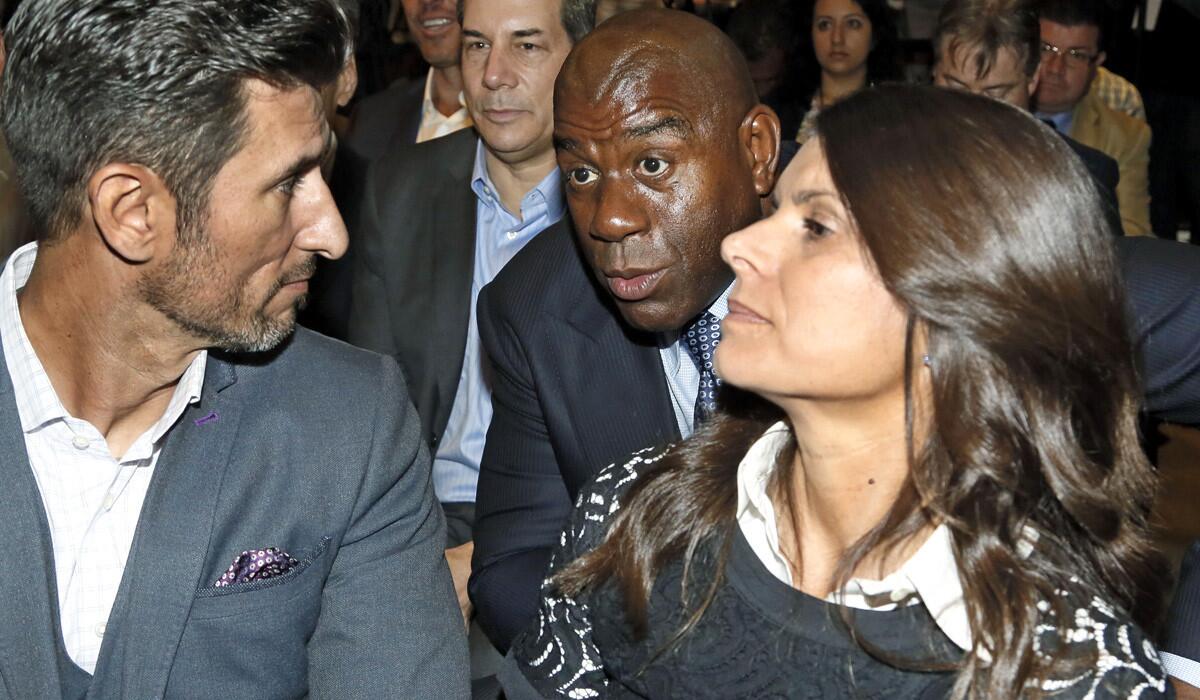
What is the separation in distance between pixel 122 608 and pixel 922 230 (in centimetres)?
105

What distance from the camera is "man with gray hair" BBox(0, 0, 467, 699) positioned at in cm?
159

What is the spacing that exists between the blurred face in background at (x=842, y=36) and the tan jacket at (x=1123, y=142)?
0.87 metres

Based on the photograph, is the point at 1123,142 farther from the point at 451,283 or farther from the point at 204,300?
the point at 204,300

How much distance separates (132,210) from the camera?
1.62 m

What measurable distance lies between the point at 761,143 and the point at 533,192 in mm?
950

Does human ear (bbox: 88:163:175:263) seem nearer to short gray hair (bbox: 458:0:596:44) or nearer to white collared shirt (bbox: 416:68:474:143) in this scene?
short gray hair (bbox: 458:0:596:44)

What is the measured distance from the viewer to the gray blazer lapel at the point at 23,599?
62.4 inches

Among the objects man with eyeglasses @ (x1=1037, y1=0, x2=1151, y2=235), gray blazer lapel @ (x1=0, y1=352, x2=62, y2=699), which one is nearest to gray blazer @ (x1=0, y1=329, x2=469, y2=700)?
gray blazer lapel @ (x1=0, y1=352, x2=62, y2=699)

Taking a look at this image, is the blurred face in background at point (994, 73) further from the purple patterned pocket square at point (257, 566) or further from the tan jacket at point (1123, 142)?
the purple patterned pocket square at point (257, 566)

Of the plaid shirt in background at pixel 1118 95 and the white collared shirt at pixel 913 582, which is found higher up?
the white collared shirt at pixel 913 582

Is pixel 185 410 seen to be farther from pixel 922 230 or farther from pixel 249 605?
pixel 922 230

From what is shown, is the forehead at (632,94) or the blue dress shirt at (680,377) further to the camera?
the blue dress shirt at (680,377)

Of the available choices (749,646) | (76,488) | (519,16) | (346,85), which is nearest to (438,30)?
(346,85)

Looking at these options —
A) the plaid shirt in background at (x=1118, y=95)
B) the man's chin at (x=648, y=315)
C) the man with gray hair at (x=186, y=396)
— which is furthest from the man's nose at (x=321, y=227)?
the plaid shirt in background at (x=1118, y=95)
